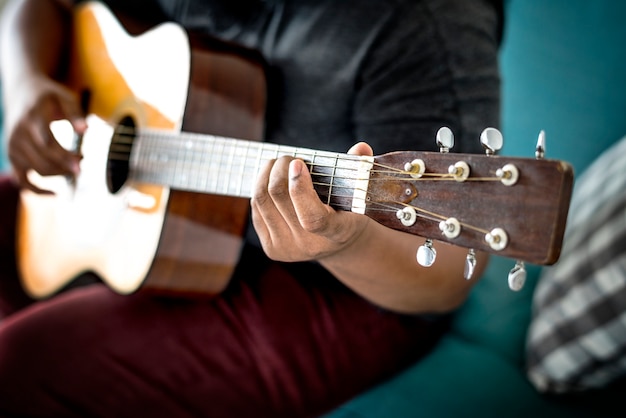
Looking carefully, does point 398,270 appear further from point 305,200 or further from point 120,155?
point 120,155

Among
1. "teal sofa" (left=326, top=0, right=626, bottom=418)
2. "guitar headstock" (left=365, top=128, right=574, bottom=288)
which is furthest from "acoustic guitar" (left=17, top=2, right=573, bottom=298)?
"teal sofa" (left=326, top=0, right=626, bottom=418)

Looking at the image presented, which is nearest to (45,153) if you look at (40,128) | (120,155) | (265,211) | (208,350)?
(40,128)

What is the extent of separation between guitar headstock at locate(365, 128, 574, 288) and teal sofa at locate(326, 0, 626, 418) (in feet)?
1.40

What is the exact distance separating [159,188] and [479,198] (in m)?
0.46

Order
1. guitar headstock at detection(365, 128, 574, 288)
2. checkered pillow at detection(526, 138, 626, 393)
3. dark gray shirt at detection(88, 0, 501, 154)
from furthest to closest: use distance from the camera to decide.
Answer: checkered pillow at detection(526, 138, 626, 393), dark gray shirt at detection(88, 0, 501, 154), guitar headstock at detection(365, 128, 574, 288)

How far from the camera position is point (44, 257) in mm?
974

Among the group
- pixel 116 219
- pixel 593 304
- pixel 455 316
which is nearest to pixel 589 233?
pixel 593 304

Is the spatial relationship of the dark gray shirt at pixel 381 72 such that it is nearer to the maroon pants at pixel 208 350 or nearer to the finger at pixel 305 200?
the finger at pixel 305 200

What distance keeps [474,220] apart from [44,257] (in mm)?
815

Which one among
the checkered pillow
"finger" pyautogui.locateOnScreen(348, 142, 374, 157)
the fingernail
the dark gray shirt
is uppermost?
the dark gray shirt

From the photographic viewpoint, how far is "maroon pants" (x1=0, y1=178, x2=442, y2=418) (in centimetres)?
73

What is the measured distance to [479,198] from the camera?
0.39 meters

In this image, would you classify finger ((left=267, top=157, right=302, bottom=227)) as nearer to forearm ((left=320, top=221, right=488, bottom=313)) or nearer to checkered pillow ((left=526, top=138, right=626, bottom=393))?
forearm ((left=320, top=221, right=488, bottom=313))

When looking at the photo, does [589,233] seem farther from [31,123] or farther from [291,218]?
[31,123]
